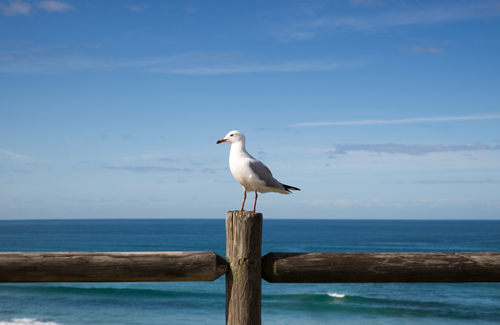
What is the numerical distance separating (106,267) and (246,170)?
139cm

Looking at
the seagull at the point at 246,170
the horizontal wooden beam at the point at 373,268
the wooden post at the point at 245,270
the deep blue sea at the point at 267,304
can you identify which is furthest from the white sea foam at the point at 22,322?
the horizontal wooden beam at the point at 373,268

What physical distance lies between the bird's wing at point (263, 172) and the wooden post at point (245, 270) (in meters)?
0.94

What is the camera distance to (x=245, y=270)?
8.58 ft

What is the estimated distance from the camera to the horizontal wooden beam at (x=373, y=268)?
267 centimetres

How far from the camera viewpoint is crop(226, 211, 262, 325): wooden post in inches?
103

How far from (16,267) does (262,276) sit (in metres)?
1.50

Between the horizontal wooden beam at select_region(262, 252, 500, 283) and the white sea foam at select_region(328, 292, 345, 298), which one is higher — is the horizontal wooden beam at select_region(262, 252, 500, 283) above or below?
above

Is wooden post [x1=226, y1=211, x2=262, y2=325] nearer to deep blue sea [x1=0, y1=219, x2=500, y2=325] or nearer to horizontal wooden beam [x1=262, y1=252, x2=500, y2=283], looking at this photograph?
horizontal wooden beam [x1=262, y1=252, x2=500, y2=283]

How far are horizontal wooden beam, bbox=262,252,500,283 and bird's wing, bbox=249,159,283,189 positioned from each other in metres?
0.99

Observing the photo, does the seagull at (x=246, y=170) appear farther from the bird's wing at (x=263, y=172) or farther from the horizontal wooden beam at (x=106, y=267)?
the horizontal wooden beam at (x=106, y=267)

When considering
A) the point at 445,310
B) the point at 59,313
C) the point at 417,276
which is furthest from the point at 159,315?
the point at 417,276

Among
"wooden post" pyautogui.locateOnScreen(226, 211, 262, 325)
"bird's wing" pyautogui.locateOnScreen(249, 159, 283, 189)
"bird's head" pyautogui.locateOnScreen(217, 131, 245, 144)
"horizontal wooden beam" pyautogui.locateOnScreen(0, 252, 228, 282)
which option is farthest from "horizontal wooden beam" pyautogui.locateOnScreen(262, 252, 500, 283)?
"bird's head" pyautogui.locateOnScreen(217, 131, 245, 144)

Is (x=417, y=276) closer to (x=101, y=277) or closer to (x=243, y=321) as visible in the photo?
(x=243, y=321)

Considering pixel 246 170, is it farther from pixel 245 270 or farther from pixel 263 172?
pixel 245 270
